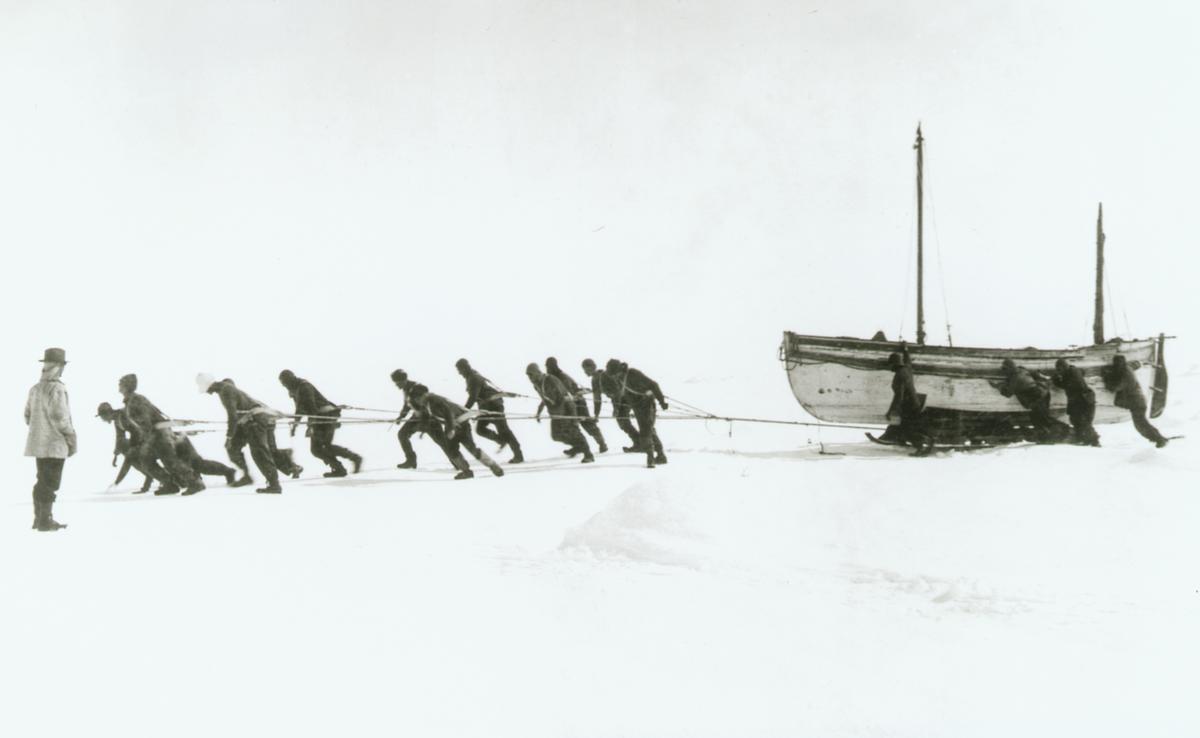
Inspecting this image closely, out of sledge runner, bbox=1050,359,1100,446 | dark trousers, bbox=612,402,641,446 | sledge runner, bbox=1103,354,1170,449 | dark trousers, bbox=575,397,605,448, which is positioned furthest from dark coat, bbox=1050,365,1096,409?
dark trousers, bbox=575,397,605,448

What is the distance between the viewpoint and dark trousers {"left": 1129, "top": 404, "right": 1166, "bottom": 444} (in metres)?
10.9

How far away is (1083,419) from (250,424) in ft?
35.5

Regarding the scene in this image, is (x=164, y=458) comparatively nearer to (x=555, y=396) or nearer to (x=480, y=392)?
(x=480, y=392)

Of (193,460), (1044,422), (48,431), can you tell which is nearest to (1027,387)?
(1044,422)

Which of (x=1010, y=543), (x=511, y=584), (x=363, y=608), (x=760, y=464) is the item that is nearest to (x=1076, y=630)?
(x=1010, y=543)

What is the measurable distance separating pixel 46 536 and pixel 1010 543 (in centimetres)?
786

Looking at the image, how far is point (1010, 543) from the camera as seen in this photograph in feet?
21.5

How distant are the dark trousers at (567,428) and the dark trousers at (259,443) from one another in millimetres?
3969

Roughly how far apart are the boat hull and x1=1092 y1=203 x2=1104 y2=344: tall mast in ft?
13.6

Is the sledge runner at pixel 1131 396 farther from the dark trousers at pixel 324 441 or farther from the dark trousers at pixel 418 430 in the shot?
the dark trousers at pixel 324 441

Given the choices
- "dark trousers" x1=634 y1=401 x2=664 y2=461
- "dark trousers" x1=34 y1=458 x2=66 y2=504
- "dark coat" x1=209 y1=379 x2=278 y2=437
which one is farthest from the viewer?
"dark trousers" x1=634 y1=401 x2=664 y2=461

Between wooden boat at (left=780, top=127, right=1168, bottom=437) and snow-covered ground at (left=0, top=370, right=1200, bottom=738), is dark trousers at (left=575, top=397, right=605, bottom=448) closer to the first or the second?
wooden boat at (left=780, top=127, right=1168, bottom=437)

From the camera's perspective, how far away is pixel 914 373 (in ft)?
45.2

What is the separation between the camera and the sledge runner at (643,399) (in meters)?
11.9
